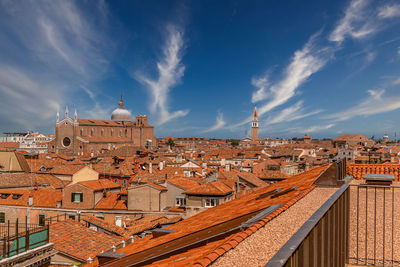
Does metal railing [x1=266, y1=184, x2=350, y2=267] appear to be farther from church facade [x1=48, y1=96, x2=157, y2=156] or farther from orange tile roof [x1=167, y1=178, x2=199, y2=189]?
church facade [x1=48, y1=96, x2=157, y2=156]

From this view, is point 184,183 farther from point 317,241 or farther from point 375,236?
point 317,241

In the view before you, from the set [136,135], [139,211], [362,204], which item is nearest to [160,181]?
[139,211]

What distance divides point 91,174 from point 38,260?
80.5ft

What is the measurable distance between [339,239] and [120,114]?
11858 centimetres

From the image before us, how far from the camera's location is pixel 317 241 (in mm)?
2926

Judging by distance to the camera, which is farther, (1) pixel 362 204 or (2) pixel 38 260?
(2) pixel 38 260

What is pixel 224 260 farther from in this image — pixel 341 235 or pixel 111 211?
pixel 111 211

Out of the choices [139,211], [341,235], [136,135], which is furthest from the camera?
[136,135]

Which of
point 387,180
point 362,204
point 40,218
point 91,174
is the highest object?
point 387,180

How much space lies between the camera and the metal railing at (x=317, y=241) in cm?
184

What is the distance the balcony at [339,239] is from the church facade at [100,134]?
76.3 metres

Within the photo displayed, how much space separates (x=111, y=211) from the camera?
25281 mm

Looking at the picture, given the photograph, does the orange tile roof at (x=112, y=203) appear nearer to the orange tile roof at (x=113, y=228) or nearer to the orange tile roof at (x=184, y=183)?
the orange tile roof at (x=184, y=183)

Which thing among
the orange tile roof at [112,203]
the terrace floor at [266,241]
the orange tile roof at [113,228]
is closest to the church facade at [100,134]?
the orange tile roof at [112,203]
